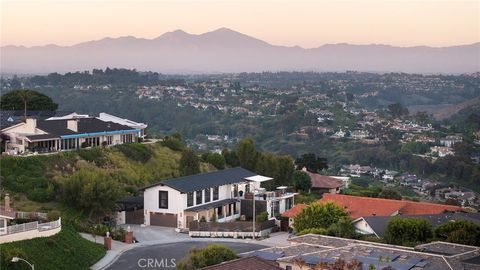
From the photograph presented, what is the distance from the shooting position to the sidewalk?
31.0 m

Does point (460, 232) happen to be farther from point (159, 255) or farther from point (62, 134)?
point (62, 134)

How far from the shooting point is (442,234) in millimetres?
32500

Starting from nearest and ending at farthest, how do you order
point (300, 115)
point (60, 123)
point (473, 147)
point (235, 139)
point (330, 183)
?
point (60, 123), point (330, 183), point (473, 147), point (235, 139), point (300, 115)

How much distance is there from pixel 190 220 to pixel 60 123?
1342 centimetres

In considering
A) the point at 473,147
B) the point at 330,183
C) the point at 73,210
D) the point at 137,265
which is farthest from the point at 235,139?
the point at 137,265

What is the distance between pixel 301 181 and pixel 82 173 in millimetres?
17717

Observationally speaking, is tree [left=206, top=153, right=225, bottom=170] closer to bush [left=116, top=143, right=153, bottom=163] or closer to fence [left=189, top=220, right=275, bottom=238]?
bush [left=116, top=143, right=153, bottom=163]

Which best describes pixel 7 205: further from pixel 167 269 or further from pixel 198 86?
pixel 198 86

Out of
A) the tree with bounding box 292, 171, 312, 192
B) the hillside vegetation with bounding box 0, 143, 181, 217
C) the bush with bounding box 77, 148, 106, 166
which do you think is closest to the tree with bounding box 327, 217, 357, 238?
the hillside vegetation with bounding box 0, 143, 181, 217

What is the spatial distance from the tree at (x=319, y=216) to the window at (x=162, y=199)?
7.21 m

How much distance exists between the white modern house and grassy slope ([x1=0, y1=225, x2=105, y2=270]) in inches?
294

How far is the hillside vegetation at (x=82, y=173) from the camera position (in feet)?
128

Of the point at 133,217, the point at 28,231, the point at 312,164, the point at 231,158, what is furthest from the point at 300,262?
the point at 312,164

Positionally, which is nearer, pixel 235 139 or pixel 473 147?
pixel 473 147
